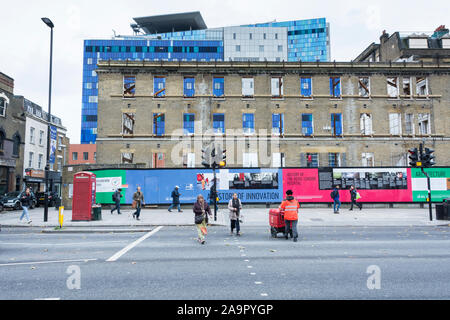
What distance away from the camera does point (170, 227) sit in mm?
16156

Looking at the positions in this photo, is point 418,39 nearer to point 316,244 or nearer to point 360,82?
point 360,82

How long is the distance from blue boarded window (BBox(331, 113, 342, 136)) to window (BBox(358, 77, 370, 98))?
3.25 m

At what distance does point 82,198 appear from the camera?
18203 mm

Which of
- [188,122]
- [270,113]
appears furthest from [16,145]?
[270,113]

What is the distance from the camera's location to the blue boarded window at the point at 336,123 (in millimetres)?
32625

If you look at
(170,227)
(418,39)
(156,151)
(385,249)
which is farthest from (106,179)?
(418,39)

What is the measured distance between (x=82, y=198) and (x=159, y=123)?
15551 mm

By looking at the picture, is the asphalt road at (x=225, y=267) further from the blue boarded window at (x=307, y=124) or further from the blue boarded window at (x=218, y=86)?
the blue boarded window at (x=218, y=86)

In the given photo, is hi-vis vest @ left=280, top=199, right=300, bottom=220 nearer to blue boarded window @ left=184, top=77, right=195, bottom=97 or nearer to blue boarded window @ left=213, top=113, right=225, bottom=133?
blue boarded window @ left=213, top=113, right=225, bottom=133

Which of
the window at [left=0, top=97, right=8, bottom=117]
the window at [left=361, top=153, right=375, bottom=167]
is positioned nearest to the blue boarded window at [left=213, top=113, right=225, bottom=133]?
the window at [left=361, top=153, right=375, bottom=167]

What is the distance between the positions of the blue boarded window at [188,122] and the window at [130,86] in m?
5.81

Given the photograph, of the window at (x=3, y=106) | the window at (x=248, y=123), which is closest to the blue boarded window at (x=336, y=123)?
the window at (x=248, y=123)

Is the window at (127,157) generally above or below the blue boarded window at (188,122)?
below

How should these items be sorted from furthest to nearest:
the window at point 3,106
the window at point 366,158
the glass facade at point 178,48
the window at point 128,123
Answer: the glass facade at point 178,48 < the window at point 3,106 < the window at point 128,123 < the window at point 366,158
